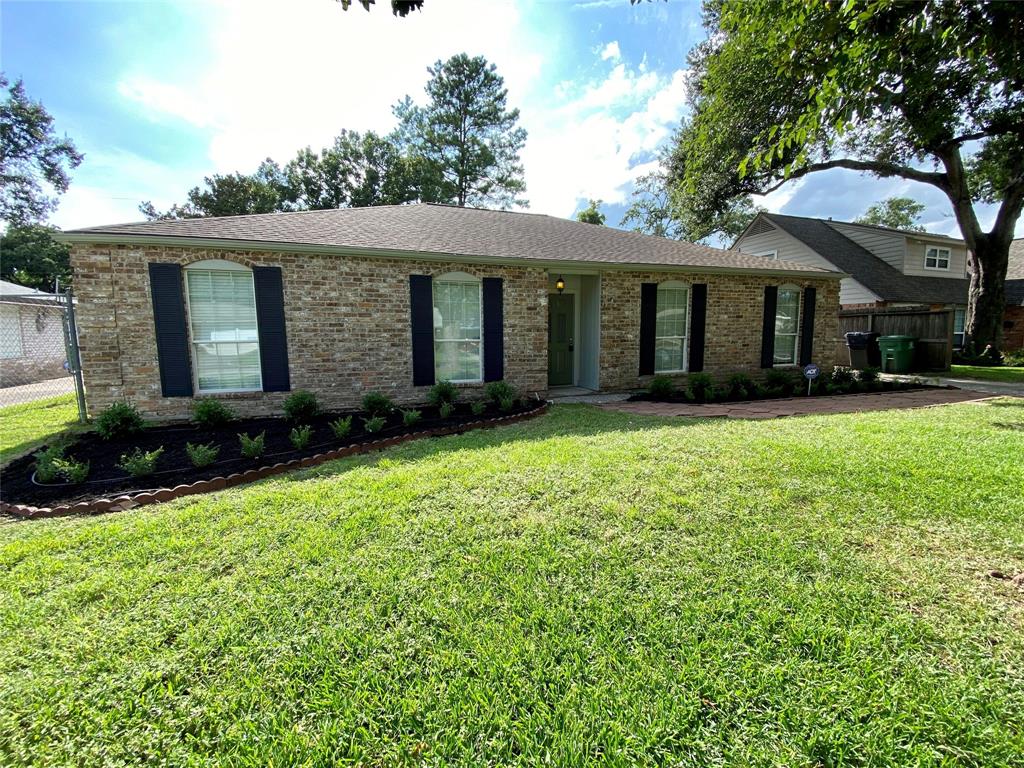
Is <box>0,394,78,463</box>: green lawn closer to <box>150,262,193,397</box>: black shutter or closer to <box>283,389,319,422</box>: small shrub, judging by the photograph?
<box>150,262,193,397</box>: black shutter

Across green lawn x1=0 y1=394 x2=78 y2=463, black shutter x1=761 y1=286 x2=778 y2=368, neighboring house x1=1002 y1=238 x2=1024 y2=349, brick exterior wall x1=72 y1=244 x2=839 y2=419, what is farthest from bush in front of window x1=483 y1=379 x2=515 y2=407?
neighboring house x1=1002 y1=238 x2=1024 y2=349

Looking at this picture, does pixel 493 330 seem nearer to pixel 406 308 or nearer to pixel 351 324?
pixel 406 308

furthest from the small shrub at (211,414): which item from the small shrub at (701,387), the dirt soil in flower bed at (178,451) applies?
the small shrub at (701,387)

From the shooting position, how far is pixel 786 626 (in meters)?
2.19

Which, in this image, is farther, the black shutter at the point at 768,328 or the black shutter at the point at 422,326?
the black shutter at the point at 768,328

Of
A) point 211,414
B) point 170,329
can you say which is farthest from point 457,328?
point 170,329

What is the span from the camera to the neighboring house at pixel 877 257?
18000 mm

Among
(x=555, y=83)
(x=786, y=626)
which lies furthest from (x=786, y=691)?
(x=555, y=83)

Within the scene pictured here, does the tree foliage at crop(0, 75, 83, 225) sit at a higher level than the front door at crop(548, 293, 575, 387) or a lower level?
higher

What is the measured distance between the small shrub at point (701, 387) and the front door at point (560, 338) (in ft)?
9.02

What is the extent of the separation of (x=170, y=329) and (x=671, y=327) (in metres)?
9.68

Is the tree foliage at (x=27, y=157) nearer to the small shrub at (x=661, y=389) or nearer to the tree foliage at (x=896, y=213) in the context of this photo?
the small shrub at (x=661, y=389)

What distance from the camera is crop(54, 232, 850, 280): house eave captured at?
6289 mm

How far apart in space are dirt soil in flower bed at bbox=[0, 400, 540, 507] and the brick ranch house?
79 centimetres
